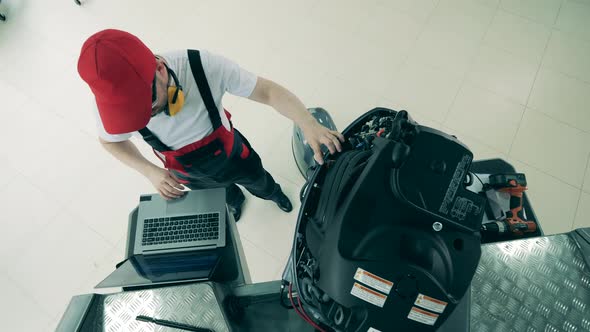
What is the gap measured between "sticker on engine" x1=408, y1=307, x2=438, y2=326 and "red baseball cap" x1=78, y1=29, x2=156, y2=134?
3.53 ft

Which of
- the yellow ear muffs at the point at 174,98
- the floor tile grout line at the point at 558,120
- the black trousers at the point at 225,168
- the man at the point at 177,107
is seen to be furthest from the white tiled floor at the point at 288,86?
the yellow ear muffs at the point at 174,98

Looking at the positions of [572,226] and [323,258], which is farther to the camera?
[572,226]

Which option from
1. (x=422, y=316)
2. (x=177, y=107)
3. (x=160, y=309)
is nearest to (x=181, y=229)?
(x=160, y=309)

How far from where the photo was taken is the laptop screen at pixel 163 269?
1210 mm

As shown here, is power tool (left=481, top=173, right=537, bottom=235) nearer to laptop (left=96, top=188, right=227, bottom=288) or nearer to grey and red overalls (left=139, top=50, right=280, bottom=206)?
laptop (left=96, top=188, right=227, bottom=288)

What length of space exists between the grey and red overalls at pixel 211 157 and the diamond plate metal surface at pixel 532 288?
1.25 m

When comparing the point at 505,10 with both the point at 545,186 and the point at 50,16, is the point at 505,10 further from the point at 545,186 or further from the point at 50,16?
the point at 50,16

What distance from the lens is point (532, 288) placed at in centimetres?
122

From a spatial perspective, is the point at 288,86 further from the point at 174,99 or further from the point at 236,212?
the point at 174,99

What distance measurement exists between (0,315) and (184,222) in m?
2.12

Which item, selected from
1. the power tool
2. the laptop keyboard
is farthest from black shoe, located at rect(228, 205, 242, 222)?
the power tool

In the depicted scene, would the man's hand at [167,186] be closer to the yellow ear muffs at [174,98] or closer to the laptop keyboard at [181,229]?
the laptop keyboard at [181,229]

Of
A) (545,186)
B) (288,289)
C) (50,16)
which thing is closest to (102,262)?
(288,289)

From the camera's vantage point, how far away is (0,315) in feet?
8.00
